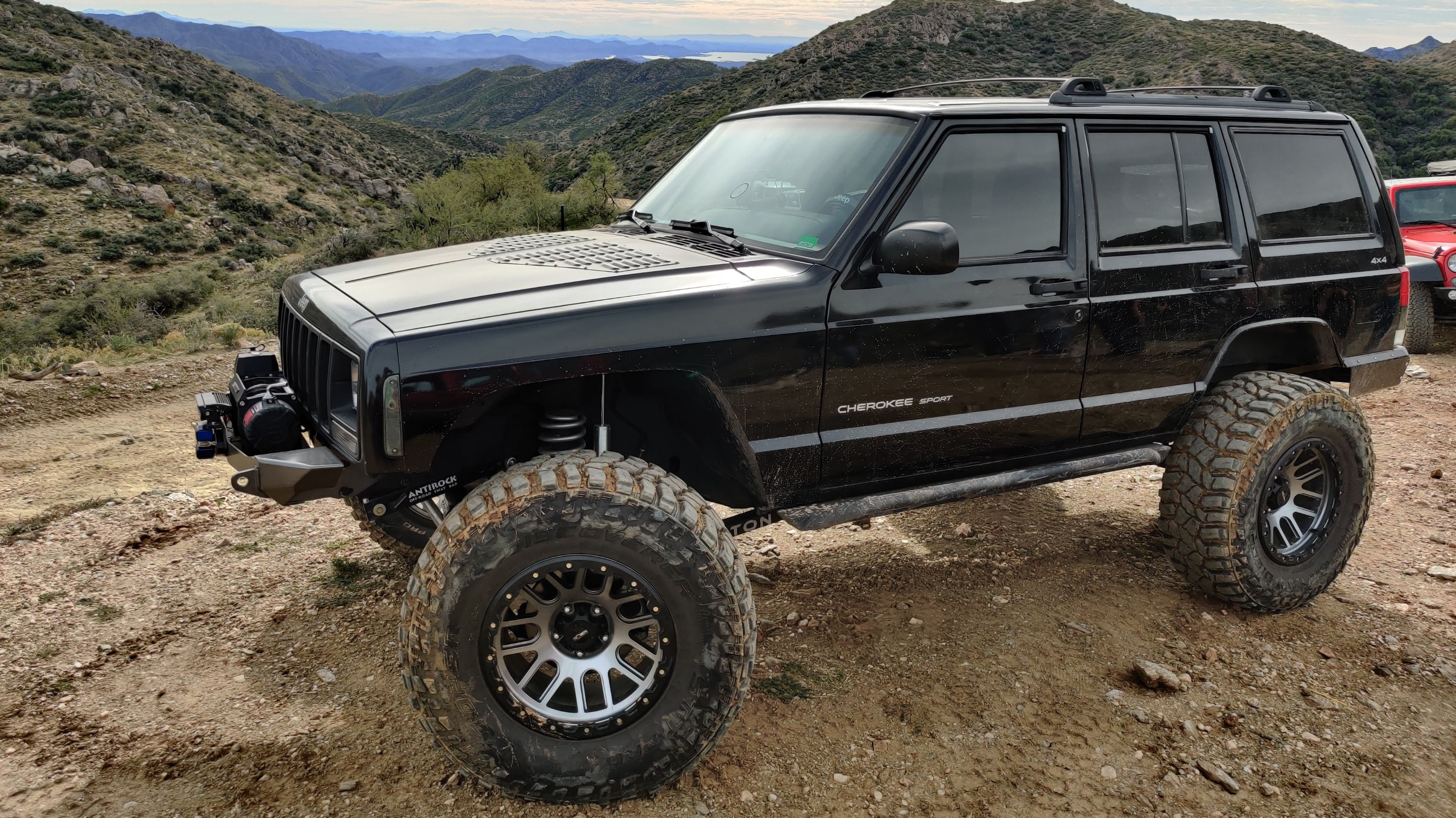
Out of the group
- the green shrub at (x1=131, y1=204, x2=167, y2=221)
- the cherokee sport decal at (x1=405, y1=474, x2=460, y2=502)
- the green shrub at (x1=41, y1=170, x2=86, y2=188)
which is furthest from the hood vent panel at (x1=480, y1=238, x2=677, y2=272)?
the green shrub at (x1=41, y1=170, x2=86, y2=188)

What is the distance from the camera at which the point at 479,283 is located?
300 centimetres

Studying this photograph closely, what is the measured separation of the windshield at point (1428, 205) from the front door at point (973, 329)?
9.01m

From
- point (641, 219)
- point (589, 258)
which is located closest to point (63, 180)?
point (641, 219)

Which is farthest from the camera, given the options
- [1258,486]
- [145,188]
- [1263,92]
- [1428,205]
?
[145,188]

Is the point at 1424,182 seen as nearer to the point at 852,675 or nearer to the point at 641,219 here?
the point at 641,219

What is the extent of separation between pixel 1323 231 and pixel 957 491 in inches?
88.6

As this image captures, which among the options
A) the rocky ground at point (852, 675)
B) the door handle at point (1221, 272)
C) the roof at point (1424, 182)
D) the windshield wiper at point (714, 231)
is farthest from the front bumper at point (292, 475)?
the roof at point (1424, 182)

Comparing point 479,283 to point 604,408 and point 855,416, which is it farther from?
point 855,416

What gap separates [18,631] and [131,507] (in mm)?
1450

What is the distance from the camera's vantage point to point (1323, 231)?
4.14 meters

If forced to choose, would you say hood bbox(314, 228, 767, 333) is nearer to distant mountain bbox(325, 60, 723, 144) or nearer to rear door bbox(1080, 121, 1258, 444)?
rear door bbox(1080, 121, 1258, 444)

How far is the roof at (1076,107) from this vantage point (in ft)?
11.2

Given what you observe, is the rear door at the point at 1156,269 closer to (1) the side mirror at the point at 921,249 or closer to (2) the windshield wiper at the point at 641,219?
(1) the side mirror at the point at 921,249

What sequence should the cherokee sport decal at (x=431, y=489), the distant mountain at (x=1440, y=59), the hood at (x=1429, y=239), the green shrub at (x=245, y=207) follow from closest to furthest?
the cherokee sport decal at (x=431, y=489) < the hood at (x=1429, y=239) < the green shrub at (x=245, y=207) < the distant mountain at (x=1440, y=59)
